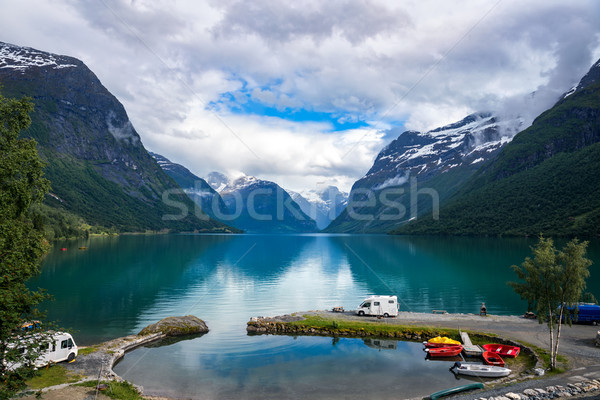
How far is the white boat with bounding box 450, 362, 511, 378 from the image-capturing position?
32.7 metres

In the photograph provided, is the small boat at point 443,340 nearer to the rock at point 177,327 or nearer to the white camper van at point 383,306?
the white camper van at point 383,306

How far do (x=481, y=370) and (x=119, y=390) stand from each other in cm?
2923

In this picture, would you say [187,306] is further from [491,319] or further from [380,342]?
[491,319]

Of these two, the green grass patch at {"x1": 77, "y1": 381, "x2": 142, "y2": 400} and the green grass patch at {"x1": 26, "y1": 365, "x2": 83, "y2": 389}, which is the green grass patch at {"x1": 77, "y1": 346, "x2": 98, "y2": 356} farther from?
the green grass patch at {"x1": 77, "y1": 381, "x2": 142, "y2": 400}

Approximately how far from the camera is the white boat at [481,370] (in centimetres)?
3269

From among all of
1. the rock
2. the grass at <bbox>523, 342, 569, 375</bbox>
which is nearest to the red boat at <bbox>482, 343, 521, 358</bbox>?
the grass at <bbox>523, 342, 569, 375</bbox>

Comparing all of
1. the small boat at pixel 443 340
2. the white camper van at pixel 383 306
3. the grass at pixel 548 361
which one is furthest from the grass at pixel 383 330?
the white camper van at pixel 383 306

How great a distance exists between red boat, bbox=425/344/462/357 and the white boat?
3.94 meters

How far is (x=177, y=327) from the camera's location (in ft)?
158

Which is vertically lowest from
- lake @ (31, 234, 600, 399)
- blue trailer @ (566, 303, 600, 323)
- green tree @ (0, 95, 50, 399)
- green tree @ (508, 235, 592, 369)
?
lake @ (31, 234, 600, 399)

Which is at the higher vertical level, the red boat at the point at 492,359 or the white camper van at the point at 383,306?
the white camper van at the point at 383,306

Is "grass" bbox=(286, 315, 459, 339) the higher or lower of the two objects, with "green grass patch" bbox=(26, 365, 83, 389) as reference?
higher

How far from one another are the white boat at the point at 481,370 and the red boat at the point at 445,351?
394 centimetres

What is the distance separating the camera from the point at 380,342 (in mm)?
44625
